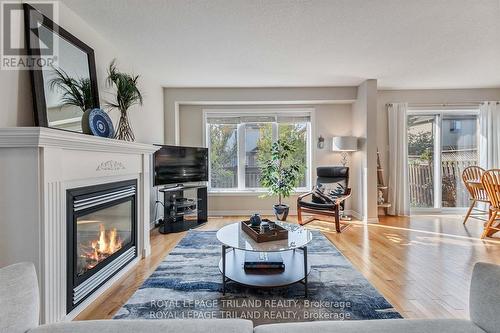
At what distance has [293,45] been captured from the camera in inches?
116

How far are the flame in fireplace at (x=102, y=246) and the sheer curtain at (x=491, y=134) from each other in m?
6.26

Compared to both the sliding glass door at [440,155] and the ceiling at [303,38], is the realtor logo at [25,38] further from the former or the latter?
the sliding glass door at [440,155]

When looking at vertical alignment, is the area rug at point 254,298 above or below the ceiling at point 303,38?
below

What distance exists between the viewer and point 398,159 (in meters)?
A: 4.73

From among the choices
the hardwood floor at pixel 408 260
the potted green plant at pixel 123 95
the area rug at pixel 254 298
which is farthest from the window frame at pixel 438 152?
the potted green plant at pixel 123 95

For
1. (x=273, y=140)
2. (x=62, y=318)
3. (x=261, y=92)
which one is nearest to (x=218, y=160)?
(x=273, y=140)

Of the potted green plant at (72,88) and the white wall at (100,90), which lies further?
the potted green plant at (72,88)

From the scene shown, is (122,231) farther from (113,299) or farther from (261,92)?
(261,92)

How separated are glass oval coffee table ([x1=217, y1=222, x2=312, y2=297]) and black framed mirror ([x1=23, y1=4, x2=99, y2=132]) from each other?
5.55 ft

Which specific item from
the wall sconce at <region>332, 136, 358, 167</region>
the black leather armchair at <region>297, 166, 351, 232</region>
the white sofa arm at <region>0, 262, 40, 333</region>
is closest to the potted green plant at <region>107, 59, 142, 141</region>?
the white sofa arm at <region>0, 262, 40, 333</region>

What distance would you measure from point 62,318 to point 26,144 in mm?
1144

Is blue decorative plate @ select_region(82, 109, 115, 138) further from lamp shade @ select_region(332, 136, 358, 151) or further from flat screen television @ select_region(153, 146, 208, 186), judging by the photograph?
lamp shade @ select_region(332, 136, 358, 151)

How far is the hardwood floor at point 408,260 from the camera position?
189 cm

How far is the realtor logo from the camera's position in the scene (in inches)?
69.4
